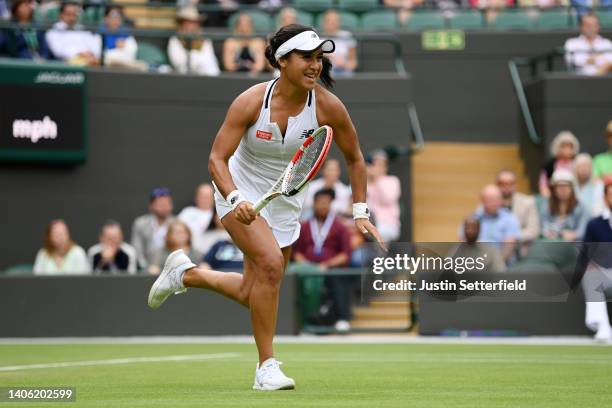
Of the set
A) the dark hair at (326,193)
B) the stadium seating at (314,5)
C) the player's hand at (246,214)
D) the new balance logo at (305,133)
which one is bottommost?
the player's hand at (246,214)

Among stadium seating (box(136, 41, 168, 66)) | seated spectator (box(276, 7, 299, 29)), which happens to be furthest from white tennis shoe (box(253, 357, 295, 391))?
stadium seating (box(136, 41, 168, 66))

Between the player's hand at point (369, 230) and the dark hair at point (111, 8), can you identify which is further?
the dark hair at point (111, 8)

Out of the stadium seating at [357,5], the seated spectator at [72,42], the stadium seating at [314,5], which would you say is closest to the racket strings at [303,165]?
the seated spectator at [72,42]

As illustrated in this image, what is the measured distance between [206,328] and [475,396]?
7.84 meters

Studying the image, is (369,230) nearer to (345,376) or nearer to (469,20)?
(345,376)

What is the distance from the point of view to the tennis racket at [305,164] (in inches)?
312

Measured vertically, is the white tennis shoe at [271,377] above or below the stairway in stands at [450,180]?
below

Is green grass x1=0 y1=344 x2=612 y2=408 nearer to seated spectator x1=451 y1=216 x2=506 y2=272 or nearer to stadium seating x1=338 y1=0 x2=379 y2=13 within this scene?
seated spectator x1=451 y1=216 x2=506 y2=272

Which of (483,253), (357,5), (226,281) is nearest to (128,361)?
(226,281)

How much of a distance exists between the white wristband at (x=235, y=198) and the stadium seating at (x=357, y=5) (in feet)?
41.9

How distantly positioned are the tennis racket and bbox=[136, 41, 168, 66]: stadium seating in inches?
412

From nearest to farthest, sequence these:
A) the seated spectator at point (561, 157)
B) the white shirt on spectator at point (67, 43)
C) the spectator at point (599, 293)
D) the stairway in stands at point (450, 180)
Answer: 1. the spectator at point (599, 293)
2. the seated spectator at point (561, 157)
3. the white shirt on spectator at point (67, 43)
4. the stairway in stands at point (450, 180)

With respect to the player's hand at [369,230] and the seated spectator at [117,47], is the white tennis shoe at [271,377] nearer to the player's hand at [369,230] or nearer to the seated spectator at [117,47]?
the player's hand at [369,230]

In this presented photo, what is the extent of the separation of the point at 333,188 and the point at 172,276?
7.69 m
